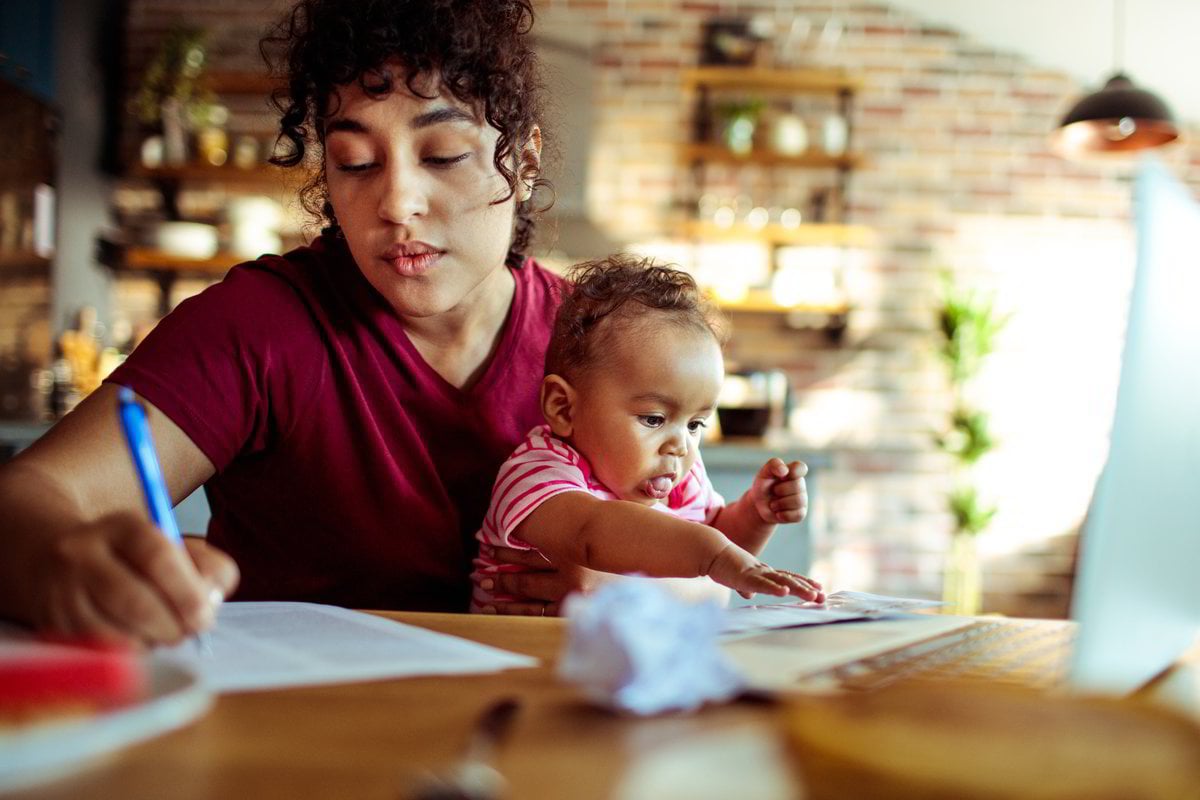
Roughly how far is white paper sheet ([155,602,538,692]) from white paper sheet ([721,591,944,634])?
0.75ft

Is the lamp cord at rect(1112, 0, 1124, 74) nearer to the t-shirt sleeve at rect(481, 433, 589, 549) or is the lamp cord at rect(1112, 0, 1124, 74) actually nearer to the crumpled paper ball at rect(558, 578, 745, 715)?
the t-shirt sleeve at rect(481, 433, 589, 549)

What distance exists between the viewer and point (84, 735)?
0.48 metres

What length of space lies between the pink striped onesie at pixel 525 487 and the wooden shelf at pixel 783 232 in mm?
3590

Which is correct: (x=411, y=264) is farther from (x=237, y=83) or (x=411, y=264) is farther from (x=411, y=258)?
(x=237, y=83)

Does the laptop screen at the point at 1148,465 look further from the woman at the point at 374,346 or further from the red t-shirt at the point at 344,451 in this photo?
the red t-shirt at the point at 344,451

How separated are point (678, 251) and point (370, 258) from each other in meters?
3.90

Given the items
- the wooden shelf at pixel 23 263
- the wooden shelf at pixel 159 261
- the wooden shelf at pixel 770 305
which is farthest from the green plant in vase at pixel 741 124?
the wooden shelf at pixel 23 263

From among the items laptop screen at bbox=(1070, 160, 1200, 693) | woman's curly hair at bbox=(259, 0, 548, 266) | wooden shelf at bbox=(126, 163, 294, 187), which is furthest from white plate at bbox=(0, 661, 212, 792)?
wooden shelf at bbox=(126, 163, 294, 187)

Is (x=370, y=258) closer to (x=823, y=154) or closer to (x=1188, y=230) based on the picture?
(x=1188, y=230)

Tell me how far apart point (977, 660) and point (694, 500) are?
0.67 meters

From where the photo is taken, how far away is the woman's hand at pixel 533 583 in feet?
3.94

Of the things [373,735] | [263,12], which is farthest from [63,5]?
[373,735]

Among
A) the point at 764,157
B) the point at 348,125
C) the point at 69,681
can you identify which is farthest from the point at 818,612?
the point at 764,157

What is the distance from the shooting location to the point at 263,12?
512cm
